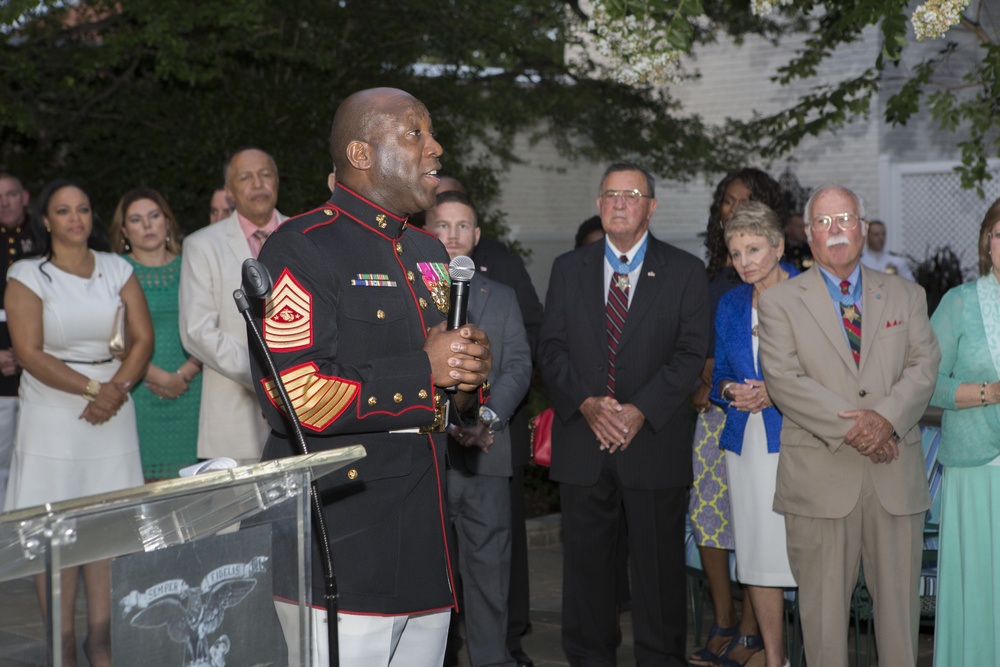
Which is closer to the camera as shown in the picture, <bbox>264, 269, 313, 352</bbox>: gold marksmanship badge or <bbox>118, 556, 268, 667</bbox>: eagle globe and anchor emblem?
<bbox>118, 556, 268, 667</bbox>: eagle globe and anchor emblem

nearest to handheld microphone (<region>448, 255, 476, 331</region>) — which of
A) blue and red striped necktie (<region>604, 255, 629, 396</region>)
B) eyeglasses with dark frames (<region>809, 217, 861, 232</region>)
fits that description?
eyeglasses with dark frames (<region>809, 217, 861, 232</region>)

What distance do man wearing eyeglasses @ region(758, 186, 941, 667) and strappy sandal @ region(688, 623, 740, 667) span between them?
2.87ft

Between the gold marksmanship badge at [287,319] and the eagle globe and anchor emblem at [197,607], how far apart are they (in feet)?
1.81

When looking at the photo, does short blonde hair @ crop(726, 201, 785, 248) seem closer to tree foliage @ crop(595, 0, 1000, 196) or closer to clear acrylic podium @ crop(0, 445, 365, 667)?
tree foliage @ crop(595, 0, 1000, 196)

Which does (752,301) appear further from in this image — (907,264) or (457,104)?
(907,264)

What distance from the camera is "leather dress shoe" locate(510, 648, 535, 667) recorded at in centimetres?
548

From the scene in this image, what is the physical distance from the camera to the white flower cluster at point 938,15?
5020 millimetres

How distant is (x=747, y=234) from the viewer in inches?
211

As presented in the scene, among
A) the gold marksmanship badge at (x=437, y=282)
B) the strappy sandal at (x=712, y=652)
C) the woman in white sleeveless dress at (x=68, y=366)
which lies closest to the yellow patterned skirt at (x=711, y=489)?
the strappy sandal at (x=712, y=652)

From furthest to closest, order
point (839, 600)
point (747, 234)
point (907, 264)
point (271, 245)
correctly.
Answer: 1. point (907, 264)
2. point (747, 234)
3. point (839, 600)
4. point (271, 245)

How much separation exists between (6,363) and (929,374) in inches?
185

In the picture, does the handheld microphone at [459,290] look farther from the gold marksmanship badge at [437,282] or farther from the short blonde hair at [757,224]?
the short blonde hair at [757,224]

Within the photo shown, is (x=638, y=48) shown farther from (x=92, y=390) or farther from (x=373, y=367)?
(x=373, y=367)

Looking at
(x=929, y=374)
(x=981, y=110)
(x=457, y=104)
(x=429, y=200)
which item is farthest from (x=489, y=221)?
(x=429, y=200)
